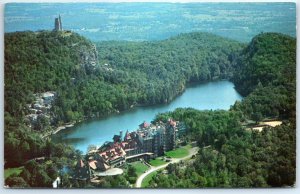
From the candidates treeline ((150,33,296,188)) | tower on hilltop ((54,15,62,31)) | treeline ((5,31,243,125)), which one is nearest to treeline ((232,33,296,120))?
treeline ((150,33,296,188))

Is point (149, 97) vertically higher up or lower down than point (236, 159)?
higher up

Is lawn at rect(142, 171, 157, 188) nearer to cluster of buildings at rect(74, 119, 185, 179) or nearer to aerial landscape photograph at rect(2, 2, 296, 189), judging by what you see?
aerial landscape photograph at rect(2, 2, 296, 189)

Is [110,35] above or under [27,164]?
above

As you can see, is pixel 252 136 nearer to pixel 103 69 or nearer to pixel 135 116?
pixel 135 116

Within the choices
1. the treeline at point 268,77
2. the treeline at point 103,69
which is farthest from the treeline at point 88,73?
the treeline at point 268,77

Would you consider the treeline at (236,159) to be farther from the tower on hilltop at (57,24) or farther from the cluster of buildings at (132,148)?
the tower on hilltop at (57,24)

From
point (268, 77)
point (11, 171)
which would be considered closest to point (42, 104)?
point (11, 171)

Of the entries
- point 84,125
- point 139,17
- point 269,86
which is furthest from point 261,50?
point 84,125

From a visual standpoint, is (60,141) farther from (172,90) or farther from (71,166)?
(172,90)
